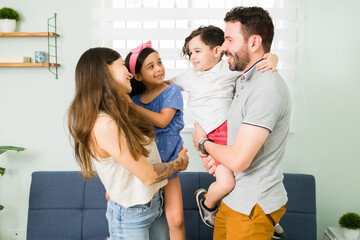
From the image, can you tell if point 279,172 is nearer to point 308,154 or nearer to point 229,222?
point 229,222

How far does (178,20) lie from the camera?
2764mm

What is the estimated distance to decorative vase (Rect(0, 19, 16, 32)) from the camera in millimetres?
2691

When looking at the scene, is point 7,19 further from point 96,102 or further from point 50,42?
point 96,102

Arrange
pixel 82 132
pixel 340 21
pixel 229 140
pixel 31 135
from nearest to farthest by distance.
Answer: pixel 82 132 → pixel 229 140 → pixel 340 21 → pixel 31 135

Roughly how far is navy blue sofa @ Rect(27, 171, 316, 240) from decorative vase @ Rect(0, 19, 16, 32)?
1177 mm

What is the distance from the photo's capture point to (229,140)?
159 centimetres

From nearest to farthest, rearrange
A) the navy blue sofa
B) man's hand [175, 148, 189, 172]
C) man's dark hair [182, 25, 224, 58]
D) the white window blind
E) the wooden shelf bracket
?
man's hand [175, 148, 189, 172] < man's dark hair [182, 25, 224, 58] < the navy blue sofa < the white window blind < the wooden shelf bracket

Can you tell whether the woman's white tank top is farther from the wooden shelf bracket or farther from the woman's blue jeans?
the wooden shelf bracket

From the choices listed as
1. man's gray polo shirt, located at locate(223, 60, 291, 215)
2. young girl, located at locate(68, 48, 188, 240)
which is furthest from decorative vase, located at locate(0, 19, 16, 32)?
man's gray polo shirt, located at locate(223, 60, 291, 215)

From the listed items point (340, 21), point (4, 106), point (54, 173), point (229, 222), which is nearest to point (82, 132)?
point (229, 222)

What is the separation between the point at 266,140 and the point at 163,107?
1.77 feet

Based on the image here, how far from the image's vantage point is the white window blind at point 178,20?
105 inches

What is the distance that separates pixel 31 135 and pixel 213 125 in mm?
1813

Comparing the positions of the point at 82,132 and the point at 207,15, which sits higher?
the point at 207,15
